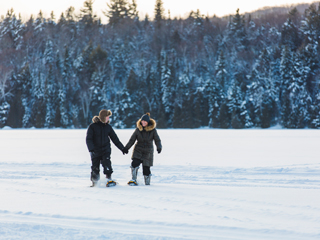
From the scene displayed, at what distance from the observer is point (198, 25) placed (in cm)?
7075

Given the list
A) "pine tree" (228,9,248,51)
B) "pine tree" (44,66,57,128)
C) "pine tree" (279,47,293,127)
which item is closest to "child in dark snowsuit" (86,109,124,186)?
"pine tree" (279,47,293,127)

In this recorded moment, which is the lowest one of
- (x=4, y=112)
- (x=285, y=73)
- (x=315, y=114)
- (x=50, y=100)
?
(x=315, y=114)

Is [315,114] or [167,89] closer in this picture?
[315,114]

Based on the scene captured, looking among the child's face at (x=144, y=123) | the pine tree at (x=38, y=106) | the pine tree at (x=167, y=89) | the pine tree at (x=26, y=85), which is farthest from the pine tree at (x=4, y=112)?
the child's face at (x=144, y=123)

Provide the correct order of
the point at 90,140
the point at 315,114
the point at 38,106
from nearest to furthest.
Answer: the point at 90,140 → the point at 315,114 → the point at 38,106

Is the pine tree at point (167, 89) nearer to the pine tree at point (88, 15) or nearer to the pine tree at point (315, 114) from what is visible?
the pine tree at point (315, 114)

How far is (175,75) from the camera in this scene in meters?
57.2

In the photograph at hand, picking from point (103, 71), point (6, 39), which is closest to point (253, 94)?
point (103, 71)

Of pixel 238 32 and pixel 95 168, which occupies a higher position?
pixel 238 32

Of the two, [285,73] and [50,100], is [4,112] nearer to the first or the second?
[50,100]

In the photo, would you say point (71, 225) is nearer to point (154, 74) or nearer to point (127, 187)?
point (127, 187)

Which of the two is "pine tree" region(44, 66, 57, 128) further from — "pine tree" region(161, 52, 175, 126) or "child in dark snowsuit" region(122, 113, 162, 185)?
"child in dark snowsuit" region(122, 113, 162, 185)

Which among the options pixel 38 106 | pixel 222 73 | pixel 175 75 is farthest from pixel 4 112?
pixel 222 73

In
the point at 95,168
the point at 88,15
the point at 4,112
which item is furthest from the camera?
the point at 88,15
